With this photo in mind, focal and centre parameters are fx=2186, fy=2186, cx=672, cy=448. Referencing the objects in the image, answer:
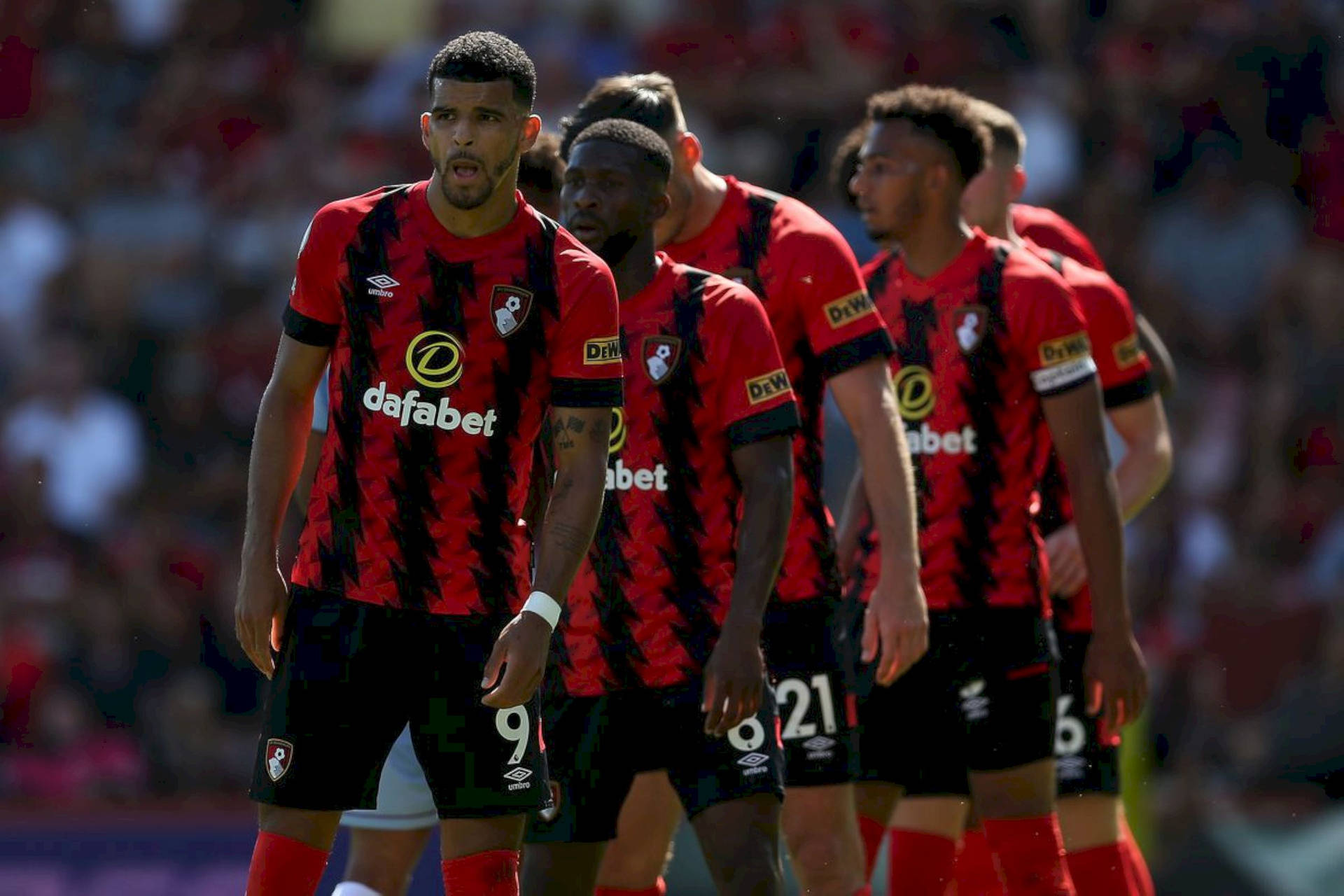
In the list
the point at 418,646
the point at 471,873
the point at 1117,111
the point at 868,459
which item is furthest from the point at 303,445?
the point at 1117,111

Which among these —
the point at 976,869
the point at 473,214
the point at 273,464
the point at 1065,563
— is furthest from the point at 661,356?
the point at 976,869

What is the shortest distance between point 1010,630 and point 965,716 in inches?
11.8

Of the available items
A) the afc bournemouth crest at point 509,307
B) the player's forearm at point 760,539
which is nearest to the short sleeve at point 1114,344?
the player's forearm at point 760,539

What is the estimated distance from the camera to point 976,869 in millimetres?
7691

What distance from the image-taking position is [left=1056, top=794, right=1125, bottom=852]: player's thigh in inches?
289

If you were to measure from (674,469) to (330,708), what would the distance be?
1266 mm

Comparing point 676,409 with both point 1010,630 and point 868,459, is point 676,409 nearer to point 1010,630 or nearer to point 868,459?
point 868,459

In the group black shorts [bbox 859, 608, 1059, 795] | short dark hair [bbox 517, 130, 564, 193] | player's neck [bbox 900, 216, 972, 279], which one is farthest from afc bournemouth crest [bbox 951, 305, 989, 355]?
short dark hair [bbox 517, 130, 564, 193]

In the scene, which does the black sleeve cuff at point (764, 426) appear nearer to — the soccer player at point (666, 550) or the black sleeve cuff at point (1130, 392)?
the soccer player at point (666, 550)

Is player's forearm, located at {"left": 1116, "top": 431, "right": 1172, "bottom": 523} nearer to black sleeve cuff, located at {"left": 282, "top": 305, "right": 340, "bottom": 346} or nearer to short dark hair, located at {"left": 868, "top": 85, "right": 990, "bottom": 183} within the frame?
short dark hair, located at {"left": 868, "top": 85, "right": 990, "bottom": 183}

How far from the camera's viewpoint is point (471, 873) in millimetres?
5055

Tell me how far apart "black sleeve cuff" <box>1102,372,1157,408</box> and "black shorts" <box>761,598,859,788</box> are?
1726mm

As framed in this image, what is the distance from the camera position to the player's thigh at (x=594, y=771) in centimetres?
570

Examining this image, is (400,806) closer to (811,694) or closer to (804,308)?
(811,694)
